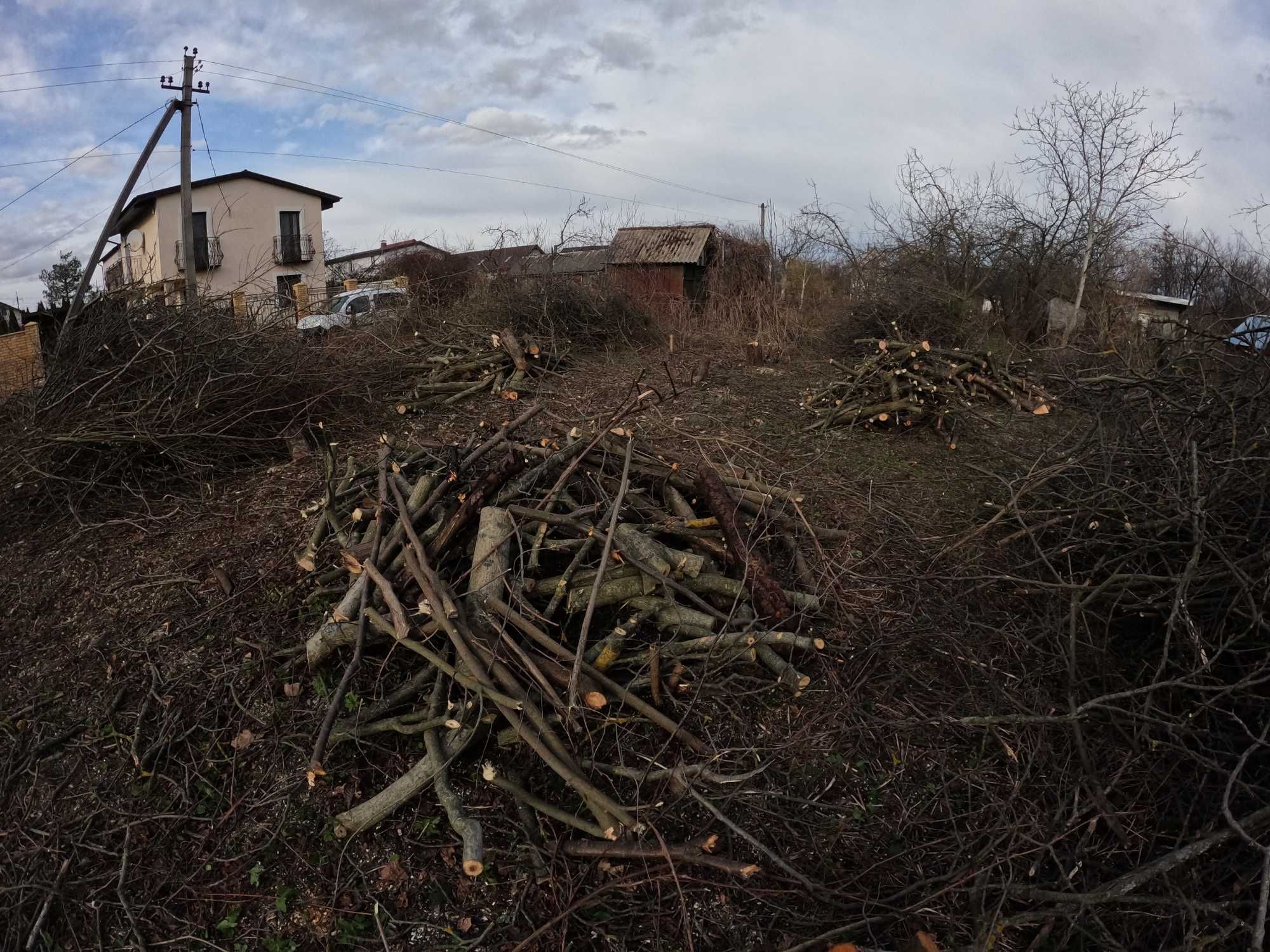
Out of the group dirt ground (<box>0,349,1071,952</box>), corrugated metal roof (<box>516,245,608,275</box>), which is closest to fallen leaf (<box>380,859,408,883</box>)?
dirt ground (<box>0,349,1071,952</box>)

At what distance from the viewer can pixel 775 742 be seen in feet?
10.1

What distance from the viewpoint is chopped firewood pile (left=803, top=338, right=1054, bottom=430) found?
6.99 m

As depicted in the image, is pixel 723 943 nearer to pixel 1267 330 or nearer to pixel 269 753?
pixel 269 753

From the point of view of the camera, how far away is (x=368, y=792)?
119 inches

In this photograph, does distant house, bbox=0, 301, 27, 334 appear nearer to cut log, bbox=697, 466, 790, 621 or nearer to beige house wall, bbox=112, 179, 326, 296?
beige house wall, bbox=112, 179, 326, 296

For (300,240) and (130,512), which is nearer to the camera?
(130,512)

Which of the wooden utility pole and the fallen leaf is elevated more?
the wooden utility pole

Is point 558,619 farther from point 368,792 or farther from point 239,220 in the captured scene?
point 239,220

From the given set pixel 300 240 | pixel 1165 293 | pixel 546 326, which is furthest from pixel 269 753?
pixel 300 240

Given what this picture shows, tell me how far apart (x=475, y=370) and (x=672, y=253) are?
12010 millimetres

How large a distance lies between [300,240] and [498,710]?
30.2 m

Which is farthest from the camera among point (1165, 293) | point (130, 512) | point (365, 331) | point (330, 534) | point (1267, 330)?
point (1165, 293)

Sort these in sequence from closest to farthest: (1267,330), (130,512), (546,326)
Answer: (1267,330) → (130,512) → (546,326)

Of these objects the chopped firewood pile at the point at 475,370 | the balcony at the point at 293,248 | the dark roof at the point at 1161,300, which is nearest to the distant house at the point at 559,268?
the chopped firewood pile at the point at 475,370
